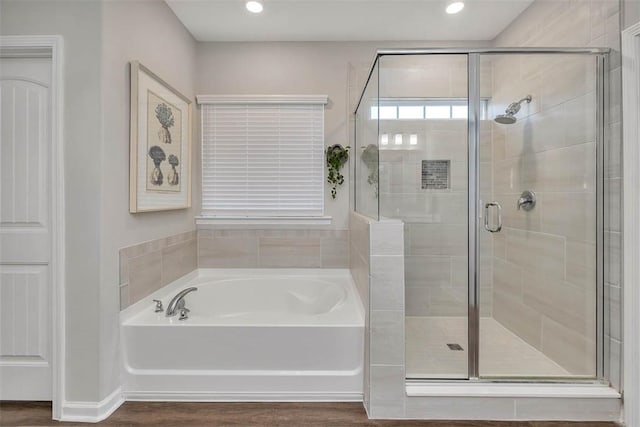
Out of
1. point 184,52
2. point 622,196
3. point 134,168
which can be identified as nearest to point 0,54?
point 134,168

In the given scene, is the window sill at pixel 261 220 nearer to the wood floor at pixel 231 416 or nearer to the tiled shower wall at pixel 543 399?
the tiled shower wall at pixel 543 399

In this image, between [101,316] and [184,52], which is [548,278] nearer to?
[101,316]

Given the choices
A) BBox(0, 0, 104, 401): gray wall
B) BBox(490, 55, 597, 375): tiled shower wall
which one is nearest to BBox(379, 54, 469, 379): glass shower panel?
BBox(490, 55, 597, 375): tiled shower wall

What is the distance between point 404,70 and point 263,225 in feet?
5.79

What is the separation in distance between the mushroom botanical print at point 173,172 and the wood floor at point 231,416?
149 cm

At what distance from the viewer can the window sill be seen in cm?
298

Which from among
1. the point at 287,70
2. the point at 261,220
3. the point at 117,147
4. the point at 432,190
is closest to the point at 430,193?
the point at 432,190

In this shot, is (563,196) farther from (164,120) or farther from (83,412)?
(83,412)

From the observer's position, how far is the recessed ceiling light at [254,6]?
2.39 metres

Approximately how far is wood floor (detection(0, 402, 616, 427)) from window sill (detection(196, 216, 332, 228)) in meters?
1.52

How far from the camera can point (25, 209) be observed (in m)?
1.77

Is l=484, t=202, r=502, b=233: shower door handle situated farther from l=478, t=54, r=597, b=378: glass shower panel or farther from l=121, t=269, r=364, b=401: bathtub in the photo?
l=121, t=269, r=364, b=401: bathtub

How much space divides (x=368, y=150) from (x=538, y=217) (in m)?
1.19

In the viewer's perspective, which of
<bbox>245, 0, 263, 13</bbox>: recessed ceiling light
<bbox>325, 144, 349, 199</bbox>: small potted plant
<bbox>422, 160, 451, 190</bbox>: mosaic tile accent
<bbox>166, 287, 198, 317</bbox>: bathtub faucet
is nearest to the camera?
<bbox>166, 287, 198, 317</bbox>: bathtub faucet
